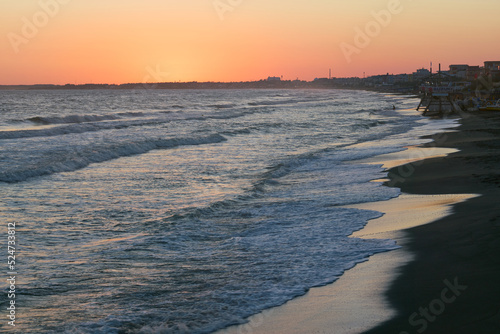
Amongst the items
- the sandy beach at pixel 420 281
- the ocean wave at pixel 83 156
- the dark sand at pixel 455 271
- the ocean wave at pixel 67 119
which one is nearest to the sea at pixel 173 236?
the ocean wave at pixel 83 156

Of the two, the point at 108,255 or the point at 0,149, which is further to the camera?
the point at 0,149

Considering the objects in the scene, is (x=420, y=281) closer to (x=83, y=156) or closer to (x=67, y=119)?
(x=83, y=156)

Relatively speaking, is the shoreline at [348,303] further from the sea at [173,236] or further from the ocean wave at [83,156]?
the ocean wave at [83,156]

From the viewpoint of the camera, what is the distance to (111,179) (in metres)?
20.7

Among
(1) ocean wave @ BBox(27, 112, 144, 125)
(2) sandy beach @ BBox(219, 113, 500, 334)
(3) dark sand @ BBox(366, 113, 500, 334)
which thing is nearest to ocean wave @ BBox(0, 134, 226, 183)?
(2) sandy beach @ BBox(219, 113, 500, 334)

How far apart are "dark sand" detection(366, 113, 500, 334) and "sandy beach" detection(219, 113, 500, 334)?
12mm

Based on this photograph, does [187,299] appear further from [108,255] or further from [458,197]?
[458,197]

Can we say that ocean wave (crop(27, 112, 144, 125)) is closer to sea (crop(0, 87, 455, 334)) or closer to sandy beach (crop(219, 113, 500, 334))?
sea (crop(0, 87, 455, 334))

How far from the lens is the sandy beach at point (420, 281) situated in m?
6.76

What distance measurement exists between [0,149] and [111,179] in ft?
45.2

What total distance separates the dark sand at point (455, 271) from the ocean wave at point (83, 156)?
1480cm

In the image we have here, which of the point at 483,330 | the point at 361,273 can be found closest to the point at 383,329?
the point at 483,330

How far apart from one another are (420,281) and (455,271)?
638mm

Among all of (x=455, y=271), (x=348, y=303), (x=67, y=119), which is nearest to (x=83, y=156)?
(x=348, y=303)
